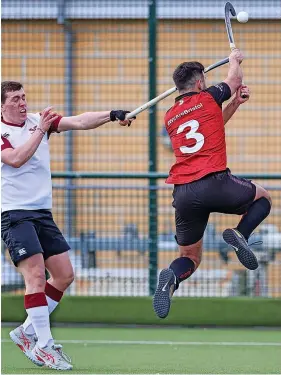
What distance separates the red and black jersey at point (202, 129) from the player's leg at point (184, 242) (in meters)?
0.14

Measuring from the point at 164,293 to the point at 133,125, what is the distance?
4.20 meters

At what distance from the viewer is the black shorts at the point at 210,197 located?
8.24m

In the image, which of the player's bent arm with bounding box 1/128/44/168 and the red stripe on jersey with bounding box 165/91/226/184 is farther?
the player's bent arm with bounding box 1/128/44/168

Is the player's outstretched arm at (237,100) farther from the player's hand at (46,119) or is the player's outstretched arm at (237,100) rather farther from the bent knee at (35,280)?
the bent knee at (35,280)

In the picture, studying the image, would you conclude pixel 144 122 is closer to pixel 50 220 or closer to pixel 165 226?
pixel 165 226

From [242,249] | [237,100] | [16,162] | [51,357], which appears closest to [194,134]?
[237,100]

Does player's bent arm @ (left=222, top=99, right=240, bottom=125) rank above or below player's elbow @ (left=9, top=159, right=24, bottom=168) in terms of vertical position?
above

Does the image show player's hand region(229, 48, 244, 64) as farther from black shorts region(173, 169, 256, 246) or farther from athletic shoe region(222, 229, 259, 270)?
athletic shoe region(222, 229, 259, 270)

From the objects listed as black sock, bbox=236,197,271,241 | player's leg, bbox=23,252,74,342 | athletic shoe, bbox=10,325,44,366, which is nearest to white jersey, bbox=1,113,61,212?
player's leg, bbox=23,252,74,342

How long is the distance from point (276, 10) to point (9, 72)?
2849 mm

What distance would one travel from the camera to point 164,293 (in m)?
8.28

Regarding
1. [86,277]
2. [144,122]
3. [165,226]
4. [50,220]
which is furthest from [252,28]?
[50,220]

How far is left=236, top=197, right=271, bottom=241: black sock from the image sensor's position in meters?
8.41

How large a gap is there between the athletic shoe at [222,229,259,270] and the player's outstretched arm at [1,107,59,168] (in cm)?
145
